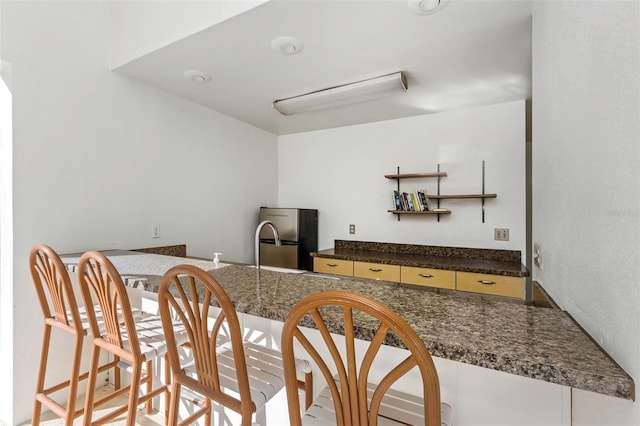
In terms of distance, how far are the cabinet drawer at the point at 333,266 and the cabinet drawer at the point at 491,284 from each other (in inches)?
41.1

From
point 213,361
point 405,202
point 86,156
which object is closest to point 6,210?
point 86,156

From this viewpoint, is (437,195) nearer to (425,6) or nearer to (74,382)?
(425,6)

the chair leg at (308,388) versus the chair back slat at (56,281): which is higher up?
the chair back slat at (56,281)

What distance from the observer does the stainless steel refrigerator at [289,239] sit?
3537mm

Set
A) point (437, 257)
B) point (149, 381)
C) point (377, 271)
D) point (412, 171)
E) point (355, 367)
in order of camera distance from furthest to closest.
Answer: point (412, 171) < point (437, 257) < point (377, 271) < point (149, 381) < point (355, 367)

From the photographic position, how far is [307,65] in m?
2.23

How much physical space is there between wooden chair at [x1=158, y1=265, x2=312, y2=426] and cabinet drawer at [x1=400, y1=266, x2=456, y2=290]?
172cm

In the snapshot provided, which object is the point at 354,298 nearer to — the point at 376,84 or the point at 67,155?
the point at 376,84

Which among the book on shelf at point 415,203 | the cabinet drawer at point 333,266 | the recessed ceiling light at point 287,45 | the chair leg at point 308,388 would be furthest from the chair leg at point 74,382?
the book on shelf at point 415,203

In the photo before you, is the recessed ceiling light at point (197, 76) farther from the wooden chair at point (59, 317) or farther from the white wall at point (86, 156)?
the wooden chair at point (59, 317)

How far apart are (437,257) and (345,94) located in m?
1.84

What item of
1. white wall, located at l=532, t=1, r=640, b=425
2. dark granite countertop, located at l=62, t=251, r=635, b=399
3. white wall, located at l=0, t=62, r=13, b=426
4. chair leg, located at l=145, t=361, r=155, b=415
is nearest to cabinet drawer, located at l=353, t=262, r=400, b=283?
dark granite countertop, located at l=62, t=251, r=635, b=399

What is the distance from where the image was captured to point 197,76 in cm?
242

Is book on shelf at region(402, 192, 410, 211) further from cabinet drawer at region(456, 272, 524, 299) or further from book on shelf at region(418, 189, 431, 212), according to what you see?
Answer: cabinet drawer at region(456, 272, 524, 299)
